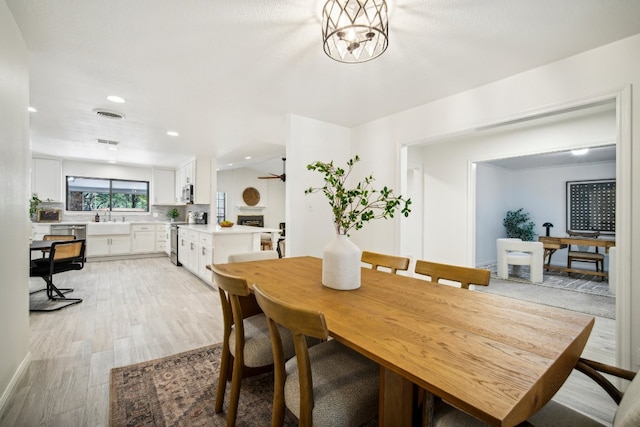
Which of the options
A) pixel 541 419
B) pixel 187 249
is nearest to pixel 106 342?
pixel 187 249

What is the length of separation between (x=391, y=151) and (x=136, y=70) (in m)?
2.59

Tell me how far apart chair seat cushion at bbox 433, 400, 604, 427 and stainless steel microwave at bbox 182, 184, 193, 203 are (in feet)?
20.0

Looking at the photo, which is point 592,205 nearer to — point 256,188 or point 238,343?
point 238,343

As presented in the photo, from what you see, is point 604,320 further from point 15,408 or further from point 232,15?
point 15,408

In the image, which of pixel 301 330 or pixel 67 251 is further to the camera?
pixel 67 251

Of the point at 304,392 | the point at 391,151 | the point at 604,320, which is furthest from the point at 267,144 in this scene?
the point at 604,320

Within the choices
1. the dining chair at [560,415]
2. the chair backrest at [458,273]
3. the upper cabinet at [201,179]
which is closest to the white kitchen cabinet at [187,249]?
the upper cabinet at [201,179]

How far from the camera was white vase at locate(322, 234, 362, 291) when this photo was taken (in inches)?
59.6

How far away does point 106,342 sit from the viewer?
2.53m

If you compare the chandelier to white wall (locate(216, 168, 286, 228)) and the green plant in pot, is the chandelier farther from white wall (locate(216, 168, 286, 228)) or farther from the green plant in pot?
white wall (locate(216, 168, 286, 228))

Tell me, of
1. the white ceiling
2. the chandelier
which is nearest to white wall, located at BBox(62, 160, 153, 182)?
the white ceiling

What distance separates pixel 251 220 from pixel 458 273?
Answer: 27.7 ft

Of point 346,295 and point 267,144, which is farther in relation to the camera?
point 267,144

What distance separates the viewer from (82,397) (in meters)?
1.78
